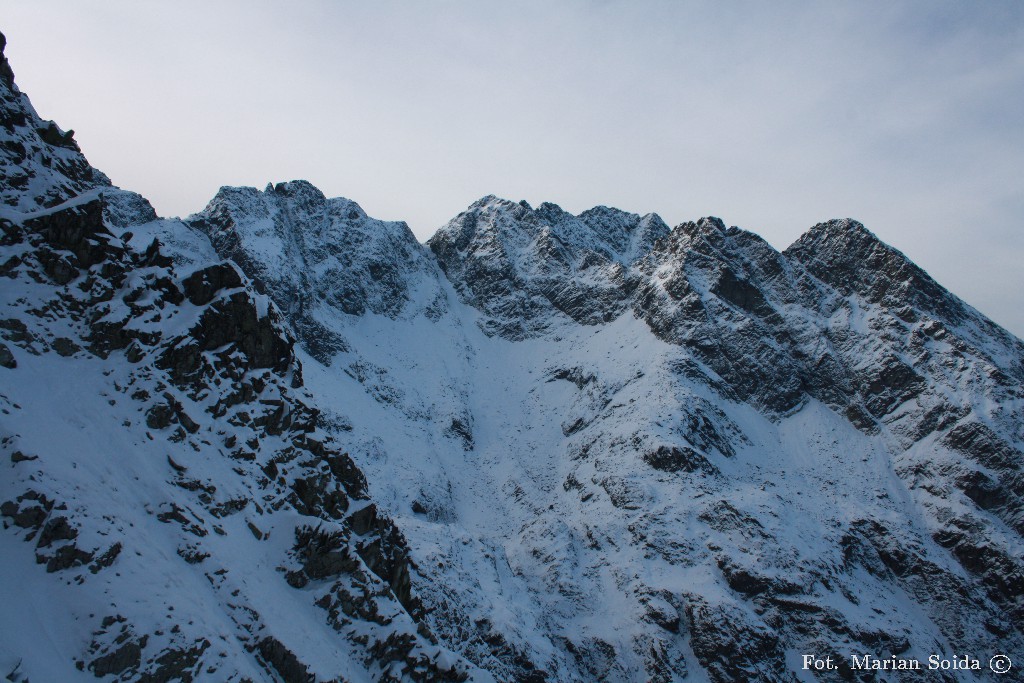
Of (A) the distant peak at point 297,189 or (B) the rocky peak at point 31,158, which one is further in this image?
(A) the distant peak at point 297,189

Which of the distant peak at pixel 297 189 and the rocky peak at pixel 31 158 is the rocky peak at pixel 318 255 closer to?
the distant peak at pixel 297 189

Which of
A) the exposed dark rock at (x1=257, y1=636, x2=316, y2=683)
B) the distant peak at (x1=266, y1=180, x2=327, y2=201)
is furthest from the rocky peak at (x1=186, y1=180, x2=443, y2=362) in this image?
the exposed dark rock at (x1=257, y1=636, x2=316, y2=683)

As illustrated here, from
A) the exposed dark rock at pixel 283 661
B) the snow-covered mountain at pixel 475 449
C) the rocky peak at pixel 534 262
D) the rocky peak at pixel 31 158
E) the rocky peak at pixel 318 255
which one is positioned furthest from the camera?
the rocky peak at pixel 534 262

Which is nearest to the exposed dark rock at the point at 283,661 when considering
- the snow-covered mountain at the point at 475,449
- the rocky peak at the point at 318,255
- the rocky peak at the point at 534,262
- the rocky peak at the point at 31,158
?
the snow-covered mountain at the point at 475,449

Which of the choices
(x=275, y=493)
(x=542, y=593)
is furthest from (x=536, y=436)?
(x=275, y=493)

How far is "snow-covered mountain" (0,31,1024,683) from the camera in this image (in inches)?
1013

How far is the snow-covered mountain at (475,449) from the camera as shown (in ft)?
84.4

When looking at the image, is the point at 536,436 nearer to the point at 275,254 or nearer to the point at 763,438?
the point at 763,438

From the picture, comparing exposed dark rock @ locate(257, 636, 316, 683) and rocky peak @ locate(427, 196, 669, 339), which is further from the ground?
rocky peak @ locate(427, 196, 669, 339)

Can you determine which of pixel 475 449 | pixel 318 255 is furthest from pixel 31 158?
pixel 318 255

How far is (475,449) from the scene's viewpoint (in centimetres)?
7388

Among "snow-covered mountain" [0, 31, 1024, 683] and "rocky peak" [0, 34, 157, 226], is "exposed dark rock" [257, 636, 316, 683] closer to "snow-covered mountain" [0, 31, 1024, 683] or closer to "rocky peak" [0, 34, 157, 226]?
"snow-covered mountain" [0, 31, 1024, 683]

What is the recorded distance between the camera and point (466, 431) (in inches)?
2948

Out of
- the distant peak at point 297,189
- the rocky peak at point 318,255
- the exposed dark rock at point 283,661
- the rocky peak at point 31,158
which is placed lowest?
the exposed dark rock at point 283,661
